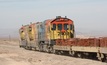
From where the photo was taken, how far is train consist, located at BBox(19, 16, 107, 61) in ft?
89.0

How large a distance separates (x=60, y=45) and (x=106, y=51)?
1160 cm

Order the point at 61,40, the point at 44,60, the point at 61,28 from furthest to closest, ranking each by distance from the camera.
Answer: the point at 61,28, the point at 61,40, the point at 44,60

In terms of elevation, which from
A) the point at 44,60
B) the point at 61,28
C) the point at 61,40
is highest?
the point at 61,28

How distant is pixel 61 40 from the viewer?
119ft

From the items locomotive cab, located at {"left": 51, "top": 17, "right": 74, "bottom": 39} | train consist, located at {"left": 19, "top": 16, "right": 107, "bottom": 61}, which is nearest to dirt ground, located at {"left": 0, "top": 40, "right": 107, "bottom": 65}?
train consist, located at {"left": 19, "top": 16, "right": 107, "bottom": 61}

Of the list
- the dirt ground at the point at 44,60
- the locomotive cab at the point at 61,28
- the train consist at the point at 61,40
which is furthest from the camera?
the locomotive cab at the point at 61,28

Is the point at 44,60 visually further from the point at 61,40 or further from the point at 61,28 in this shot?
the point at 61,28

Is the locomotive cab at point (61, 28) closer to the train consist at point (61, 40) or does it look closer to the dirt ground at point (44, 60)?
the train consist at point (61, 40)

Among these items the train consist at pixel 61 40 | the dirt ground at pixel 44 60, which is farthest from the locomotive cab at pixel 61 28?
the dirt ground at pixel 44 60

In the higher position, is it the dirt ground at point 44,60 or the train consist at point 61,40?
the train consist at point 61,40

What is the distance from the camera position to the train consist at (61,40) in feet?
→ 89.0

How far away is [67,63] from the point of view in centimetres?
2681

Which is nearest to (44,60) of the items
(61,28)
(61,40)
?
(61,40)

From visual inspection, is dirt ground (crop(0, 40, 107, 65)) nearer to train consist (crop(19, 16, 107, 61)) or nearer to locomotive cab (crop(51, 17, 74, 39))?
train consist (crop(19, 16, 107, 61))
